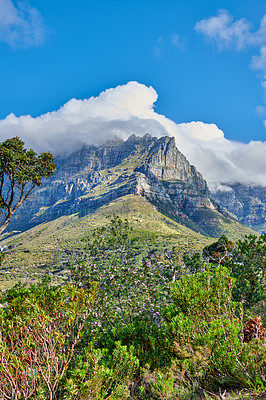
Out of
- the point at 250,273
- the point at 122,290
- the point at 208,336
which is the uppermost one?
the point at 208,336

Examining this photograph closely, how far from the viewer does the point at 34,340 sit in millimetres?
6598

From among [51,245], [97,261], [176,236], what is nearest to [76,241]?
[51,245]

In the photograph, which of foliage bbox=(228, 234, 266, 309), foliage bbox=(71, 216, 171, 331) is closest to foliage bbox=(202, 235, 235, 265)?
foliage bbox=(228, 234, 266, 309)

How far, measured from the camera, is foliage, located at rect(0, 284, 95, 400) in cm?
561

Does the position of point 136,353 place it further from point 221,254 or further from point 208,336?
point 221,254

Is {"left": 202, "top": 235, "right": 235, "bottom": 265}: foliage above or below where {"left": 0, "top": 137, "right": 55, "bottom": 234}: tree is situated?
below

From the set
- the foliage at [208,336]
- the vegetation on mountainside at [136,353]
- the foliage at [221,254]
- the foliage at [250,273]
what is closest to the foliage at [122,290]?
the vegetation on mountainside at [136,353]

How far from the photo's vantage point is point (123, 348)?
6.76 meters

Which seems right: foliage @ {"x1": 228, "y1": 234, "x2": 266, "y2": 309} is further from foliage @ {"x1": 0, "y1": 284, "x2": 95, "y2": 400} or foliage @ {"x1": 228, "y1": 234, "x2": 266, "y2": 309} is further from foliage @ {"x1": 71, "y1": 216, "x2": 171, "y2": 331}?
foliage @ {"x1": 0, "y1": 284, "x2": 95, "y2": 400}

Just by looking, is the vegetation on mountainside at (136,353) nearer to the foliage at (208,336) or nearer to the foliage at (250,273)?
the foliage at (208,336)

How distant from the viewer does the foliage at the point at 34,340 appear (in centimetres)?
561

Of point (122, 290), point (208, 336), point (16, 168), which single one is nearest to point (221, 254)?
point (122, 290)

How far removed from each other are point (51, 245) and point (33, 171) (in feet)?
591

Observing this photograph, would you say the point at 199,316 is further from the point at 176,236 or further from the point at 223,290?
the point at 176,236
